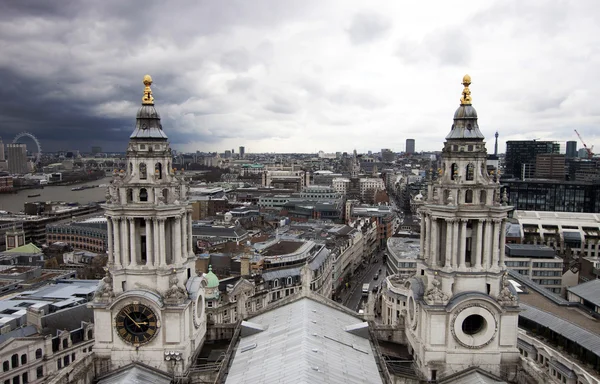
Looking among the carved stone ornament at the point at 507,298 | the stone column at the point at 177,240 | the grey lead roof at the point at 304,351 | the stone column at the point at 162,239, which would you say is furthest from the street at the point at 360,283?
the stone column at the point at 162,239

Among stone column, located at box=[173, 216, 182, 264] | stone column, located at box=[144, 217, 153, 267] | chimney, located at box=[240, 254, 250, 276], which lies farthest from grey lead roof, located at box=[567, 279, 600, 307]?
stone column, located at box=[144, 217, 153, 267]

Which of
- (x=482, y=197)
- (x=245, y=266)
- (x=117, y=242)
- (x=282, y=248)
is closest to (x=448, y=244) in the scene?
(x=482, y=197)

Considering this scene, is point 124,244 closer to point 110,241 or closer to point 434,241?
point 110,241

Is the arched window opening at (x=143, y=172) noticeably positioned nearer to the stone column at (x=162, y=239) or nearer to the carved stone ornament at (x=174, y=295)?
the stone column at (x=162, y=239)

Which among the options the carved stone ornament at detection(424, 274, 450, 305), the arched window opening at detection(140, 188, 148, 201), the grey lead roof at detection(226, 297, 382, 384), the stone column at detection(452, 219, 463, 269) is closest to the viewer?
the grey lead roof at detection(226, 297, 382, 384)

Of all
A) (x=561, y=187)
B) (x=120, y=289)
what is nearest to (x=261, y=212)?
(x=561, y=187)

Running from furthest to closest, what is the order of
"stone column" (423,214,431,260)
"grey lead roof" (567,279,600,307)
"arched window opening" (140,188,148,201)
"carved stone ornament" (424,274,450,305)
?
1. "grey lead roof" (567,279,600,307)
2. "stone column" (423,214,431,260)
3. "arched window opening" (140,188,148,201)
4. "carved stone ornament" (424,274,450,305)

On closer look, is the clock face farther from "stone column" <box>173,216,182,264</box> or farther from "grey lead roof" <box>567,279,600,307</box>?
"grey lead roof" <box>567,279,600,307</box>
